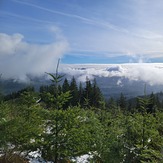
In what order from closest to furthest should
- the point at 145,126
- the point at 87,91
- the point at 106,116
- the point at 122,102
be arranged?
the point at 145,126
the point at 106,116
the point at 87,91
the point at 122,102

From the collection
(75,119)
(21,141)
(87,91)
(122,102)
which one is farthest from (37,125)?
(122,102)

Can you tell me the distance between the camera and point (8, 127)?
41.9ft

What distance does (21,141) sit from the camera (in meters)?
13.5

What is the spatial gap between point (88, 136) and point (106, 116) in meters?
11.7

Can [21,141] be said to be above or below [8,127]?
below

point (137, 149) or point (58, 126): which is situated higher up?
point (58, 126)

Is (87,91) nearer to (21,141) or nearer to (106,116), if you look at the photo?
(106,116)

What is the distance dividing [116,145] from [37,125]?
13.9 ft

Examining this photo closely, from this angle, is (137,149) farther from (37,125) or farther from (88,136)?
(37,125)

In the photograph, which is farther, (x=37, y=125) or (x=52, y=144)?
(x=37, y=125)

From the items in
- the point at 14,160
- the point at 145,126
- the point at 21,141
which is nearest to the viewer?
the point at 21,141

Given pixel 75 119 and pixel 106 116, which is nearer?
pixel 75 119

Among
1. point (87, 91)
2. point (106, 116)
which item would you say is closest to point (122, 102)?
point (87, 91)

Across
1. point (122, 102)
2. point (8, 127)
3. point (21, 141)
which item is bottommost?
point (122, 102)
